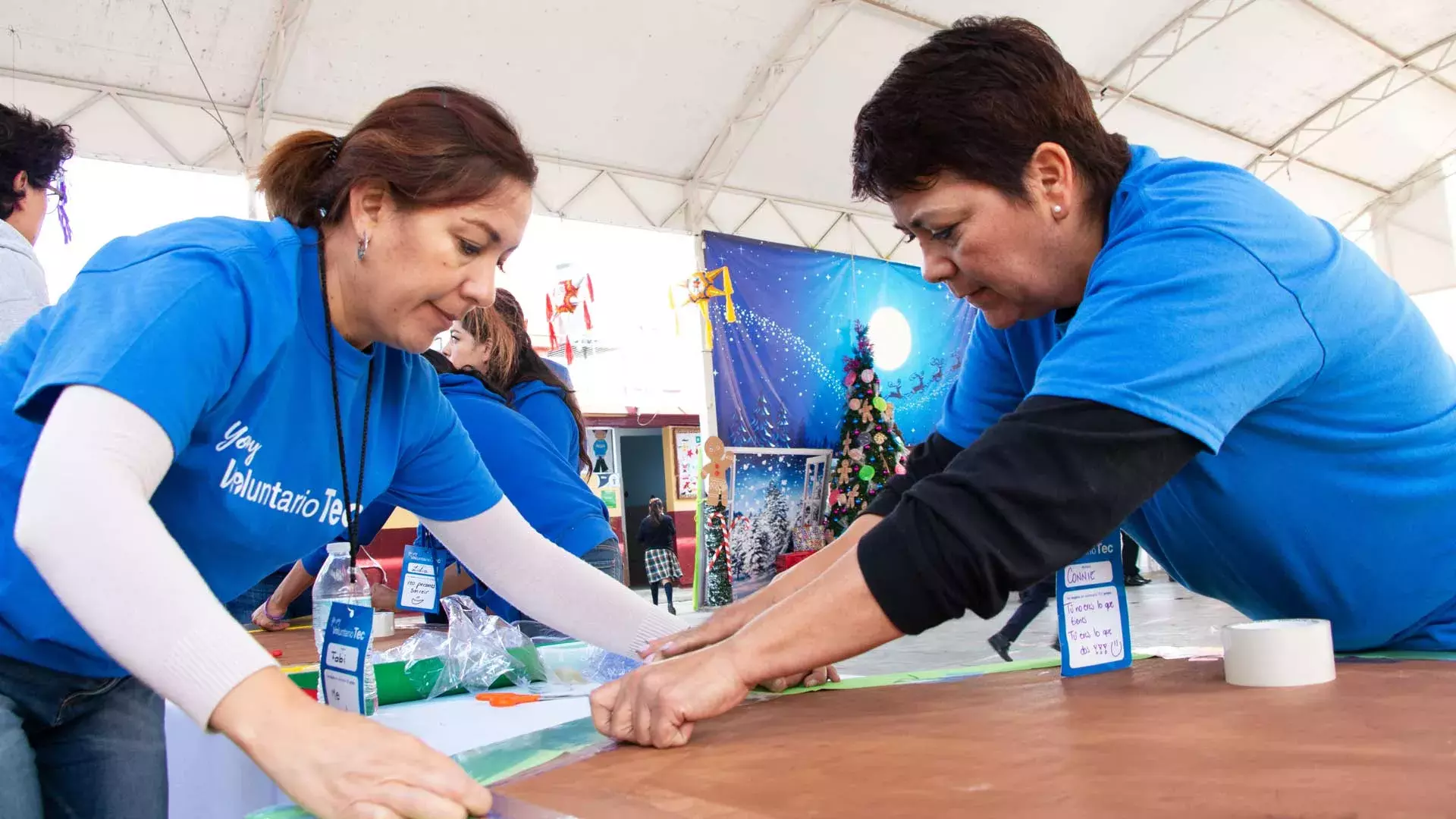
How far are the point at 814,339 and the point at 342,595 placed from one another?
6.50 metres

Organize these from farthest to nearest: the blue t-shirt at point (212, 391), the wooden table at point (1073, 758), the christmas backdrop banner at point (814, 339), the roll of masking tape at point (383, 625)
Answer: the christmas backdrop banner at point (814, 339), the roll of masking tape at point (383, 625), the blue t-shirt at point (212, 391), the wooden table at point (1073, 758)

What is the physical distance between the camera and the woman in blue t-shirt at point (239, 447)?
673 millimetres

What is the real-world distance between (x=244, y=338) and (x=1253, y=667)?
100 centimetres

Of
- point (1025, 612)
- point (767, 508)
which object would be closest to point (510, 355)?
point (1025, 612)

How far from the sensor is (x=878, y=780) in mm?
709

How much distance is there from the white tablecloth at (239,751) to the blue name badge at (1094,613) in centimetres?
58

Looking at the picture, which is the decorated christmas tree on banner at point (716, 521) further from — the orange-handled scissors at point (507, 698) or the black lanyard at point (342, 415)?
the black lanyard at point (342, 415)

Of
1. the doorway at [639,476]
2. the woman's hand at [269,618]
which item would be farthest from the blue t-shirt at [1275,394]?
the doorway at [639,476]

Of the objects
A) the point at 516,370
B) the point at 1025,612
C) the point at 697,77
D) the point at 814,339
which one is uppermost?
the point at 697,77

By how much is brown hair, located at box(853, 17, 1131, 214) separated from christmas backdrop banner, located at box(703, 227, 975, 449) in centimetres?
569

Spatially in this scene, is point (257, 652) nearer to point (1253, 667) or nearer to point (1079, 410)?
point (1079, 410)

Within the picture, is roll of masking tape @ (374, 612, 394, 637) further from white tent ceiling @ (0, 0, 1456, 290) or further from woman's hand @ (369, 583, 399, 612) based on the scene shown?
white tent ceiling @ (0, 0, 1456, 290)

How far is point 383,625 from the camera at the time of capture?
2.09 metres

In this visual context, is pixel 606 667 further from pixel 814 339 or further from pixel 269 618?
pixel 814 339
